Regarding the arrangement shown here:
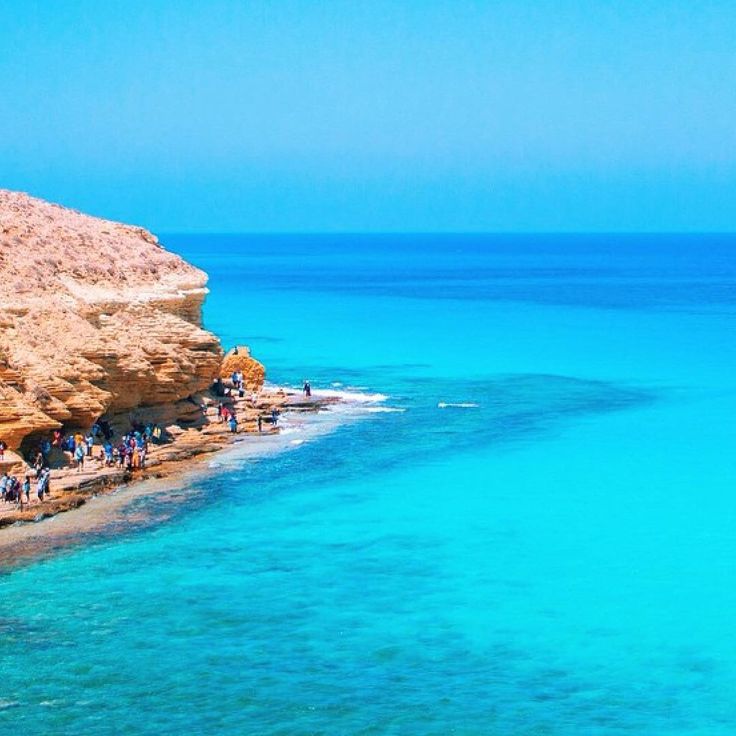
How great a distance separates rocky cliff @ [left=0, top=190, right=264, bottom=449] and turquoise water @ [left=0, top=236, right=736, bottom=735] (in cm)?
486

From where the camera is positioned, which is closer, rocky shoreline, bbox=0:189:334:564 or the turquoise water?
the turquoise water

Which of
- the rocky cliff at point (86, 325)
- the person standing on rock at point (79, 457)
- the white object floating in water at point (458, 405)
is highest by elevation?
the rocky cliff at point (86, 325)

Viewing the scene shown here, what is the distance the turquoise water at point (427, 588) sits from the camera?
2027 cm

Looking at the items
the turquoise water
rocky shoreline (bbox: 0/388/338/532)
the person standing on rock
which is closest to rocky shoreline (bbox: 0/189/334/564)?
rocky shoreline (bbox: 0/388/338/532)

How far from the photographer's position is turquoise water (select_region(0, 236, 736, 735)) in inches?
798

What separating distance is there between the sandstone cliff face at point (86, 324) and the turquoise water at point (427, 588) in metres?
4.89

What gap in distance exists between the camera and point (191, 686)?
2091 centimetres

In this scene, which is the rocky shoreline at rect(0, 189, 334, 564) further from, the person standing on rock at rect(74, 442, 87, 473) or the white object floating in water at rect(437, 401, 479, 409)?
the white object floating in water at rect(437, 401, 479, 409)

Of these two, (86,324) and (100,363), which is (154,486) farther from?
(86,324)

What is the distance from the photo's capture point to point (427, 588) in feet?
85.1

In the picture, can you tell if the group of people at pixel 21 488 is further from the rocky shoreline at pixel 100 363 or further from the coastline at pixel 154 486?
the coastline at pixel 154 486

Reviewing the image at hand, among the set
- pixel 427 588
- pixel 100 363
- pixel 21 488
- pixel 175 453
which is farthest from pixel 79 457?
pixel 427 588

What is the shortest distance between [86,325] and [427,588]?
17553 mm

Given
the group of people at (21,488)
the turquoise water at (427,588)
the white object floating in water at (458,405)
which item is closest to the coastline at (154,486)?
the group of people at (21,488)
